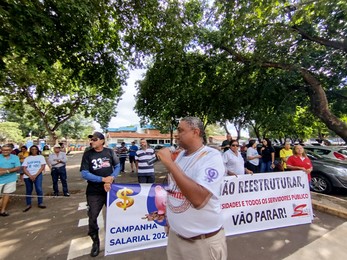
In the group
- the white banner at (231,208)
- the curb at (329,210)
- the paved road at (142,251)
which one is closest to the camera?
the paved road at (142,251)

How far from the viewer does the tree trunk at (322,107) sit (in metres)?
7.60

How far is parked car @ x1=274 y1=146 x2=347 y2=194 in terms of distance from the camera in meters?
6.68

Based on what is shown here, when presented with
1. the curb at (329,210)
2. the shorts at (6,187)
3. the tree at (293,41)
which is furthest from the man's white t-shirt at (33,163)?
the curb at (329,210)

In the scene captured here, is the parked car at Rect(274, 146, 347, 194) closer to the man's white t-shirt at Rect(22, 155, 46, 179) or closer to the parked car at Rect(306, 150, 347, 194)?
the parked car at Rect(306, 150, 347, 194)

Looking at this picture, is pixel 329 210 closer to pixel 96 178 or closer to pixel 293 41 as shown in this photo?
pixel 96 178

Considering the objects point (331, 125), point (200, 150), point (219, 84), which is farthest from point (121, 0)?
point (331, 125)

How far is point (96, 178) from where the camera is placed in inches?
131

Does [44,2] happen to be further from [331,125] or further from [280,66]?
[331,125]

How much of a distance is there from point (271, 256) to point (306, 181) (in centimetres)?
214

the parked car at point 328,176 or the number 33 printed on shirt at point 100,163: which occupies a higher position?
the number 33 printed on shirt at point 100,163

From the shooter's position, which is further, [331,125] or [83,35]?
[331,125]

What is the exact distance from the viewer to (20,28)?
165 inches

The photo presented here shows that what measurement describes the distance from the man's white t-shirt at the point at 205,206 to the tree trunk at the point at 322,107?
25.9 feet

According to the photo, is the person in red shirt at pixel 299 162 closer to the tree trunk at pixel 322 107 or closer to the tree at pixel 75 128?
the tree trunk at pixel 322 107
